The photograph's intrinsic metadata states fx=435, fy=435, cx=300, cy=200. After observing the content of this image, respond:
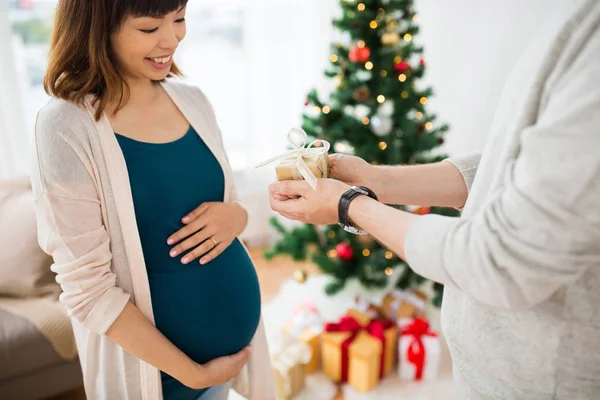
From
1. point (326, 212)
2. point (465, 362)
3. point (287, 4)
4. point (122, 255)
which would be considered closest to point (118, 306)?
point (122, 255)

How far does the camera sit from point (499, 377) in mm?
775

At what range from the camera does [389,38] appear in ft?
7.16

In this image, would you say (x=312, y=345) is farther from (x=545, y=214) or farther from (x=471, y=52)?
(x=471, y=52)

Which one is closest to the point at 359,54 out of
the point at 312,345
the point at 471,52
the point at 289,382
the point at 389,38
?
the point at 389,38

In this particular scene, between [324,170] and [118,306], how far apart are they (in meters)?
0.56

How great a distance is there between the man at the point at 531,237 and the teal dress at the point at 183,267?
46 cm

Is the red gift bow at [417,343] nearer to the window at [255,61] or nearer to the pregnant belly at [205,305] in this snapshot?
the pregnant belly at [205,305]

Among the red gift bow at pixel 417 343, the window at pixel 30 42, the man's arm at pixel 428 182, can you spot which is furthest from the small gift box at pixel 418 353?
the window at pixel 30 42

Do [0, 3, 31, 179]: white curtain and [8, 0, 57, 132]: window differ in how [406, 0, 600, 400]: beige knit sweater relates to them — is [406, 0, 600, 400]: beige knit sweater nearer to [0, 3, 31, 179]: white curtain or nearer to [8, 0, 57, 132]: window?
[0, 3, 31, 179]: white curtain

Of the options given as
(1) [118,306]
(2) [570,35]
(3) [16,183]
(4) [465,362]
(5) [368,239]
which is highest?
(2) [570,35]

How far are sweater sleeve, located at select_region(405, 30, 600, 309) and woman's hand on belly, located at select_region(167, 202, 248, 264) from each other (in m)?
0.64

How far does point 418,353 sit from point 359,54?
148 centimetres

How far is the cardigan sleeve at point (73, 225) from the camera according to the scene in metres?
0.91

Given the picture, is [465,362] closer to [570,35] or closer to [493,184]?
[493,184]
